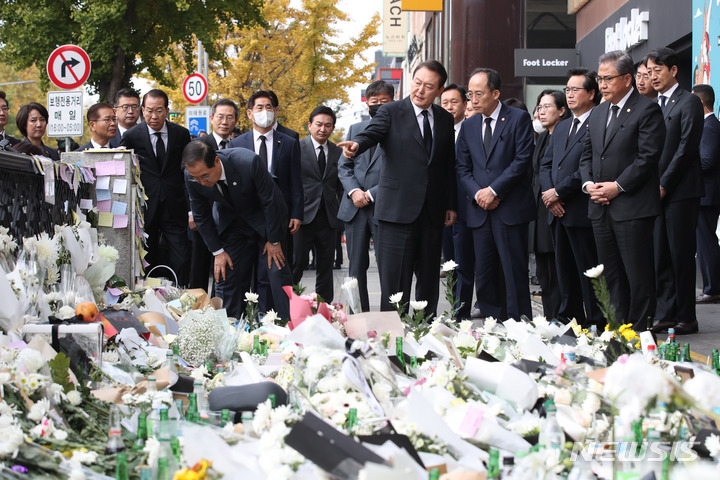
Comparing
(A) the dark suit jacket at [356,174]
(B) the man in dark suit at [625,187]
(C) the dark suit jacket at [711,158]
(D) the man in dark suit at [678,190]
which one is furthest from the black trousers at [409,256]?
(C) the dark suit jacket at [711,158]

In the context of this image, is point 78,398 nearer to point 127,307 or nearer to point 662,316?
point 127,307

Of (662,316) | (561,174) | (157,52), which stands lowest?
(662,316)

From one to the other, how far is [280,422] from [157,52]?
2398 centimetres

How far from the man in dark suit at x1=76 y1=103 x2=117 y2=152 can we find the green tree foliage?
15.0m

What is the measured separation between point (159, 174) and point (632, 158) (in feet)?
15.7

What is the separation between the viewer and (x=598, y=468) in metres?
2.74

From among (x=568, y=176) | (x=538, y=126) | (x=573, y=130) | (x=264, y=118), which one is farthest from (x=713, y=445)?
(x=538, y=126)

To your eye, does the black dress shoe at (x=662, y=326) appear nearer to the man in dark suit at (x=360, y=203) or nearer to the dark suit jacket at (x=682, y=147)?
the dark suit jacket at (x=682, y=147)

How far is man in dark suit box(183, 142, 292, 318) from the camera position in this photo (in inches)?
272

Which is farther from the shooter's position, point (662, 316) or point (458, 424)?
point (662, 316)

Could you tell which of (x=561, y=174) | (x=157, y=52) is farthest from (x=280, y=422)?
(x=157, y=52)

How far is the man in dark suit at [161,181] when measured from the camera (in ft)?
29.3

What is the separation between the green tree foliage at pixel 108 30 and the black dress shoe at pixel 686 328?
19065 mm

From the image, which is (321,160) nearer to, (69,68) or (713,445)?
(69,68)
